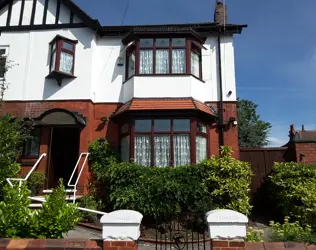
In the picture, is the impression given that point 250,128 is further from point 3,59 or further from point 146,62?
point 3,59

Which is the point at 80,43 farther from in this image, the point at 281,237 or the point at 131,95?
the point at 281,237

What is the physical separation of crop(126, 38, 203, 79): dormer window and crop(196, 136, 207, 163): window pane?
2541 millimetres

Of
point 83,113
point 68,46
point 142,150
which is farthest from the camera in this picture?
point 68,46

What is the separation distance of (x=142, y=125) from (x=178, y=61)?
2.93 meters

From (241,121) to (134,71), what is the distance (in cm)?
Result: 1781

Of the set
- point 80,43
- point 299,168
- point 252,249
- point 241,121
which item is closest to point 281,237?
point 252,249

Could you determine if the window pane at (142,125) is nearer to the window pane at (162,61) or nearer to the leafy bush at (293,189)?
the window pane at (162,61)

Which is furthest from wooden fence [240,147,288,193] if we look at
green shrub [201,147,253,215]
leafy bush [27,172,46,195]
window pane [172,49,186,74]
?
Result: leafy bush [27,172,46,195]

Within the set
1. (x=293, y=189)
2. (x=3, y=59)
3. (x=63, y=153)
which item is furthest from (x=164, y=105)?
(x=3, y=59)

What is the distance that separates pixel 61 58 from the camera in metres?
11.8

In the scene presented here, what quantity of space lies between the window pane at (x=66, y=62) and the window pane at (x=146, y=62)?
280 cm

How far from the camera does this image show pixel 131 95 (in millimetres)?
11516

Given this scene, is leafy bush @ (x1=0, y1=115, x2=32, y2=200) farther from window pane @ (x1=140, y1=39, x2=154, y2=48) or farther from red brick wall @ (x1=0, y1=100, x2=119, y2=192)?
window pane @ (x1=140, y1=39, x2=154, y2=48)

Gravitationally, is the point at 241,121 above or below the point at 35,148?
above
